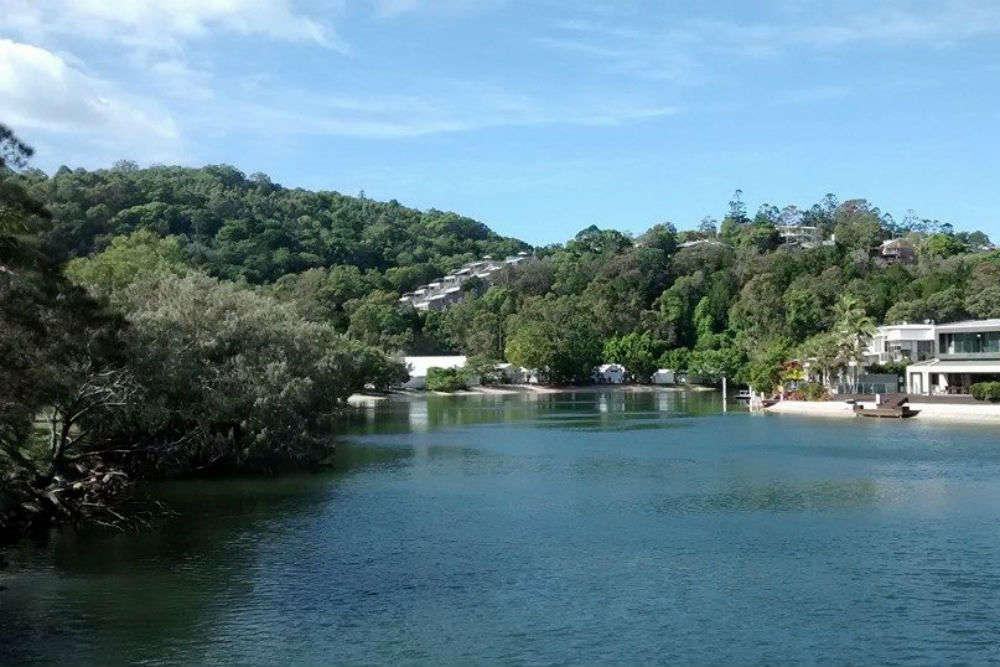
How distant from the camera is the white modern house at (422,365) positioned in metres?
134

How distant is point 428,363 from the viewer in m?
139

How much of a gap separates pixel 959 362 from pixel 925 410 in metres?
9.72

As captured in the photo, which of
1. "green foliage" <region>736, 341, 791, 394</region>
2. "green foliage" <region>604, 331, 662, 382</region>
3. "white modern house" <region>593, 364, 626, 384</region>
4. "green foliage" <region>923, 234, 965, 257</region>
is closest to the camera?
"green foliage" <region>736, 341, 791, 394</region>

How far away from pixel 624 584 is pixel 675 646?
15.3 feet

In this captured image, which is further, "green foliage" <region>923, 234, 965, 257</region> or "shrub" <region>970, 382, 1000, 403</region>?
"green foliage" <region>923, 234, 965, 257</region>

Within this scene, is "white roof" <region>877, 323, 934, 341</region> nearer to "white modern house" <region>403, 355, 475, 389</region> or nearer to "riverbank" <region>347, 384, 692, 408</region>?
"riverbank" <region>347, 384, 692, 408</region>

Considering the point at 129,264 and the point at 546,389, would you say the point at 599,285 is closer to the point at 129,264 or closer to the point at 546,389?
the point at 546,389

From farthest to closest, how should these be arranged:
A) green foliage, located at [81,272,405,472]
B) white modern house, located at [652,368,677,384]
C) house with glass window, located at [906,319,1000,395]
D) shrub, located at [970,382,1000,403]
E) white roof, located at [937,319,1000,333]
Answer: white modern house, located at [652,368,677,384] → white roof, located at [937,319,1000,333] → house with glass window, located at [906,319,1000,395] → shrub, located at [970,382,1000,403] → green foliage, located at [81,272,405,472]

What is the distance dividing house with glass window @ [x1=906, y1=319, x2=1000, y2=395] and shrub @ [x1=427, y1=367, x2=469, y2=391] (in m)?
61.4

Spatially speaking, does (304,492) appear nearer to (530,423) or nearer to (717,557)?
(717,557)

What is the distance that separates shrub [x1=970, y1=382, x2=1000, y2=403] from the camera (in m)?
70.6

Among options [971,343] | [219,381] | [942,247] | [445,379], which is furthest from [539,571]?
[942,247]

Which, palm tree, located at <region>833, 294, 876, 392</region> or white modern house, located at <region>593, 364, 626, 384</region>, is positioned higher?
palm tree, located at <region>833, 294, 876, 392</region>

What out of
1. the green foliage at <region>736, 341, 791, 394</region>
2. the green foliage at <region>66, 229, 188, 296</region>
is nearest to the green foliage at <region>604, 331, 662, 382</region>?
the green foliage at <region>736, 341, 791, 394</region>
